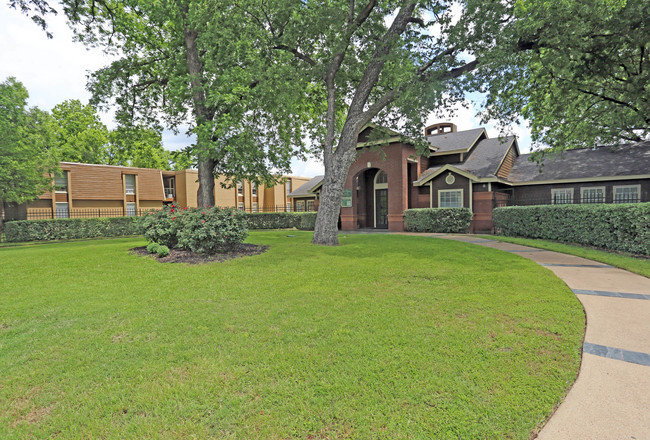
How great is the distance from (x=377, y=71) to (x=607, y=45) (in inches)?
279

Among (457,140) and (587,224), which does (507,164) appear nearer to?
(457,140)

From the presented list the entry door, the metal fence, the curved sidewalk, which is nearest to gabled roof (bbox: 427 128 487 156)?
the entry door

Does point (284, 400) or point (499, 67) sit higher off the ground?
point (499, 67)

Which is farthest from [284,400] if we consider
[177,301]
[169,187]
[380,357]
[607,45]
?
[169,187]

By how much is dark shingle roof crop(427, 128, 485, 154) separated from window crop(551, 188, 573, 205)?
588 cm

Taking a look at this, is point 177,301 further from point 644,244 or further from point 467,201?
point 467,201

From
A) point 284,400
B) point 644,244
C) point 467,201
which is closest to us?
point 284,400

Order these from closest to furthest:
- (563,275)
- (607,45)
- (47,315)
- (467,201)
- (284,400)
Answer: (284,400) < (47,315) < (563,275) < (607,45) < (467,201)

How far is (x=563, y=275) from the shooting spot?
624 centimetres

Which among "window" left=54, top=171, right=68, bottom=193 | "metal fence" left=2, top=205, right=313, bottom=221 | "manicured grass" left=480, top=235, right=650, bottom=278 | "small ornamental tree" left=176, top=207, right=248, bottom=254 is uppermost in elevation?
"window" left=54, top=171, right=68, bottom=193

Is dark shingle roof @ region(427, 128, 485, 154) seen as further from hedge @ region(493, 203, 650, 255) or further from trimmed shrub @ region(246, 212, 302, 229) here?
trimmed shrub @ region(246, 212, 302, 229)

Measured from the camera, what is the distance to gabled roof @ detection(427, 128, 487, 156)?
67.4 ft

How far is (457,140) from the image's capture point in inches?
865

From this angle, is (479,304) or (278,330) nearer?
(278,330)
